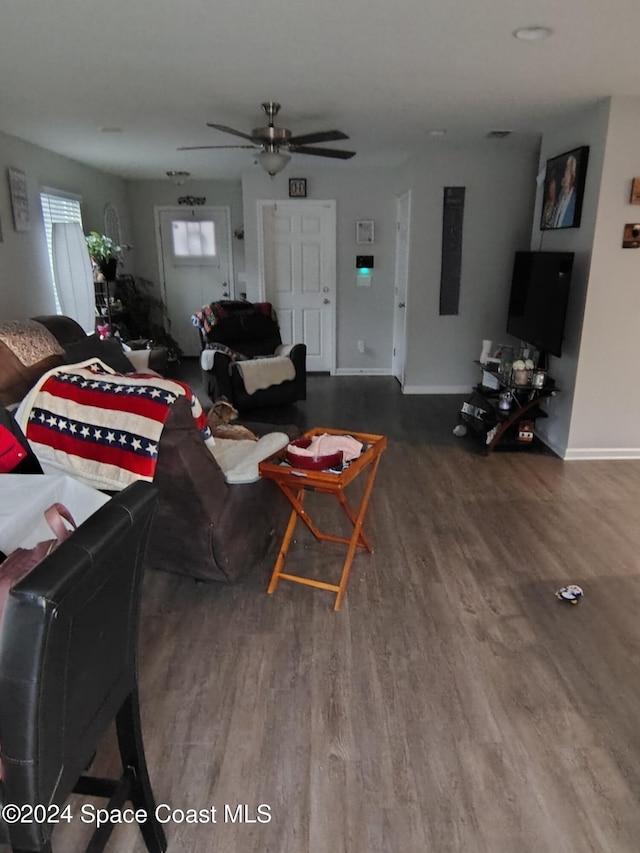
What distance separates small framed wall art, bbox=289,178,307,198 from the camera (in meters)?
6.47

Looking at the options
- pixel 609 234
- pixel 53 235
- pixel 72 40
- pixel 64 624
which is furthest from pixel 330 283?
pixel 64 624

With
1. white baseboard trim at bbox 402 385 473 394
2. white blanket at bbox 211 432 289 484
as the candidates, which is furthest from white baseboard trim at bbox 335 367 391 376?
white blanket at bbox 211 432 289 484

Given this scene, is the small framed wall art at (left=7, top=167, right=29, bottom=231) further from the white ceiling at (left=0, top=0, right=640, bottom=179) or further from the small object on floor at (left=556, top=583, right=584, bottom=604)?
the small object on floor at (left=556, top=583, right=584, bottom=604)

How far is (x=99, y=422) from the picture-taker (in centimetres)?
211

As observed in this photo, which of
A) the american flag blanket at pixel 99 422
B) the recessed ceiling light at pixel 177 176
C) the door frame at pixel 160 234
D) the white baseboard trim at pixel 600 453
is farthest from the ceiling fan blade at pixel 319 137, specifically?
the door frame at pixel 160 234

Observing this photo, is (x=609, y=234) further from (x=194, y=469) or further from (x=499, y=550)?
(x=194, y=469)

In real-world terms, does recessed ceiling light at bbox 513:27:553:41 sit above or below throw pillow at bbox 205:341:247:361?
above

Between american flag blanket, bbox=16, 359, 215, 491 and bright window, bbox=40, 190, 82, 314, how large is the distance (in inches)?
130

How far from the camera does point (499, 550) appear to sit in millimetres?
2930

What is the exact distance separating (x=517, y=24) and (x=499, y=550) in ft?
7.77

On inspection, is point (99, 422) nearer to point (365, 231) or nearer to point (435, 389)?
point (435, 389)

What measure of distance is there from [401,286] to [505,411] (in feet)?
8.44

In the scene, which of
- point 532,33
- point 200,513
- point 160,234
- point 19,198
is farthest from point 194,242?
point 200,513

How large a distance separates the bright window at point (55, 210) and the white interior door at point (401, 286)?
3.33 m
